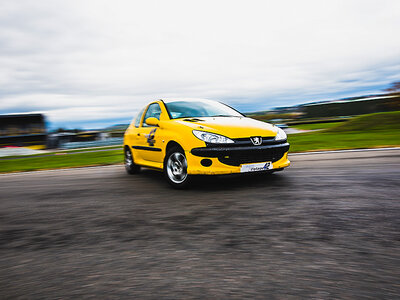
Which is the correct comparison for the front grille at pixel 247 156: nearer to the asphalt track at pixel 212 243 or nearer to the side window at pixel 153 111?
the asphalt track at pixel 212 243

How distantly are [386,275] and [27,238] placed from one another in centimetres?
296

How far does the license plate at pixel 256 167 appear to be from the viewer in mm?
4928

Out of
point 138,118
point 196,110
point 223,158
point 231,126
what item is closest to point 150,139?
point 196,110

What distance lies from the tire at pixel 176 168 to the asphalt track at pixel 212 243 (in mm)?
237

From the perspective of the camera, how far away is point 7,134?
3238cm

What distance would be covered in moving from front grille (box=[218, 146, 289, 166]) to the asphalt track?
0.39 metres

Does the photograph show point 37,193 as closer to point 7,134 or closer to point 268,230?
point 268,230

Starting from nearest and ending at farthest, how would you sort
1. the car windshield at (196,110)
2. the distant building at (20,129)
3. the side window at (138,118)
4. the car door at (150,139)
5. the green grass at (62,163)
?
the car door at (150,139) → the car windshield at (196,110) → the side window at (138,118) → the green grass at (62,163) → the distant building at (20,129)

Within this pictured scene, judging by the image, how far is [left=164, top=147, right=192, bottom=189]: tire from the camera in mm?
5215

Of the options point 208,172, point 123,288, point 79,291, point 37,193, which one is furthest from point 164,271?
point 37,193

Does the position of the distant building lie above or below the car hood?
above

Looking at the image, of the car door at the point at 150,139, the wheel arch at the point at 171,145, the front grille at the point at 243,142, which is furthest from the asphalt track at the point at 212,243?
the car door at the point at 150,139

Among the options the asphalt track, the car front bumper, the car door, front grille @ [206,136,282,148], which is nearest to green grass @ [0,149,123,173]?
the car door

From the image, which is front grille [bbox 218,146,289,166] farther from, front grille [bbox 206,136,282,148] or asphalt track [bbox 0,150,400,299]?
asphalt track [bbox 0,150,400,299]
